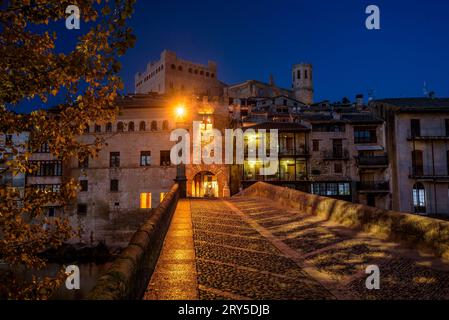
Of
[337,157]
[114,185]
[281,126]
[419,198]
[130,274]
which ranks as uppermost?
[281,126]

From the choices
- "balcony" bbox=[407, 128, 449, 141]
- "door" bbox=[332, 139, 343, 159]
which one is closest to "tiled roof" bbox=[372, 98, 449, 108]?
"balcony" bbox=[407, 128, 449, 141]

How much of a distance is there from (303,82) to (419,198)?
67849 millimetres

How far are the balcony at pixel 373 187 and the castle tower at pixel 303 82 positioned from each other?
61323 mm

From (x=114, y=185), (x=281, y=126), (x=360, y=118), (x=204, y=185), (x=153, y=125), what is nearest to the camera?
(x=114, y=185)

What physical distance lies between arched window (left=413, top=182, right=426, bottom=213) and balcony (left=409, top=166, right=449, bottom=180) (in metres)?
1.31

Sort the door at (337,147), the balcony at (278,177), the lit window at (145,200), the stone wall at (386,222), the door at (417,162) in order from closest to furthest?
the stone wall at (386,222) → the door at (417,162) → the lit window at (145,200) → the balcony at (278,177) → the door at (337,147)

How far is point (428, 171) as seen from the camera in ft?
137

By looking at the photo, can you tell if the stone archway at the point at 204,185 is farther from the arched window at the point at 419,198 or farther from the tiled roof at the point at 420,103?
the tiled roof at the point at 420,103

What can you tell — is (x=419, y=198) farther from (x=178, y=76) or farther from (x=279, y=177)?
(x=178, y=76)

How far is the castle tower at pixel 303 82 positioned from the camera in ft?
338

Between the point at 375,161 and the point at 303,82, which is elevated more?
the point at 303,82

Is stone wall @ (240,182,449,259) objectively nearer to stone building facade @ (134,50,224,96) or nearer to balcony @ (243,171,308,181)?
balcony @ (243,171,308,181)

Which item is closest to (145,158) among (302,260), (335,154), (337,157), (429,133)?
(335,154)

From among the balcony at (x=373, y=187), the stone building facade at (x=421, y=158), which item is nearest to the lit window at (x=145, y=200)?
the balcony at (x=373, y=187)
